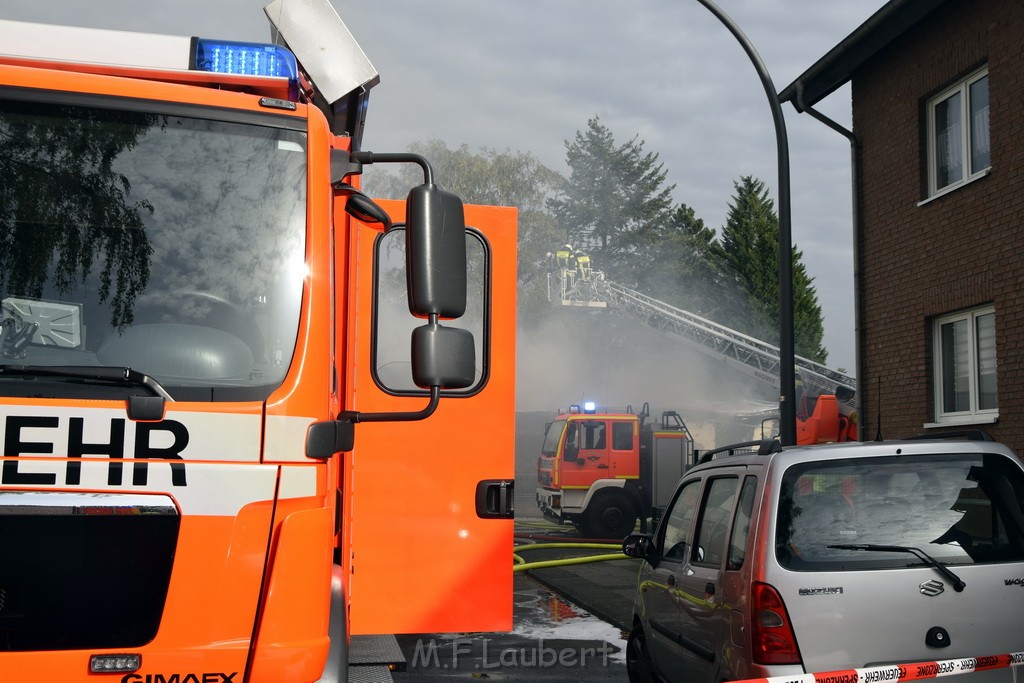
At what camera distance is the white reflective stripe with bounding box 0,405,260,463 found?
2.67 meters

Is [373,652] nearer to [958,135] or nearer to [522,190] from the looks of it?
[958,135]

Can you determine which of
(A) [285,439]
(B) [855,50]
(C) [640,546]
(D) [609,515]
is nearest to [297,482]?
(A) [285,439]

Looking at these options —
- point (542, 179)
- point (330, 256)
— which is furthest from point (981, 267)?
point (542, 179)

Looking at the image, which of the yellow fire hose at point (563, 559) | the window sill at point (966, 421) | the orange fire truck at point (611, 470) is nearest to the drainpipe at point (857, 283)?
the window sill at point (966, 421)

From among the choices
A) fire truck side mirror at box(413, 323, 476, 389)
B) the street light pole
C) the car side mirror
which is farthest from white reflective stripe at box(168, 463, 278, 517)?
the street light pole

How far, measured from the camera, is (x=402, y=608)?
470cm

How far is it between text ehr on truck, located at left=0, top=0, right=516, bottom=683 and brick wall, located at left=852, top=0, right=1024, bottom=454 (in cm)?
881

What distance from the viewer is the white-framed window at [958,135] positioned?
11.5m

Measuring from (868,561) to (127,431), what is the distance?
3.13 m

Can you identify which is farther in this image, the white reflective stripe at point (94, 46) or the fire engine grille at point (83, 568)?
the white reflective stripe at point (94, 46)

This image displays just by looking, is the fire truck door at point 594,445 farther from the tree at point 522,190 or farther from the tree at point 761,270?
the tree at point 761,270

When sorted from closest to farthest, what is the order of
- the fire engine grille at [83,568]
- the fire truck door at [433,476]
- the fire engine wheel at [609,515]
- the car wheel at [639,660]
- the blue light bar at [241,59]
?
the fire engine grille at [83,568], the blue light bar at [241,59], the fire truck door at [433,476], the car wheel at [639,660], the fire engine wheel at [609,515]

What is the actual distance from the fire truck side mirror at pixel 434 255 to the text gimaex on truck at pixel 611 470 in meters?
17.2

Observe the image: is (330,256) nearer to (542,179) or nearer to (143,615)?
(143,615)
